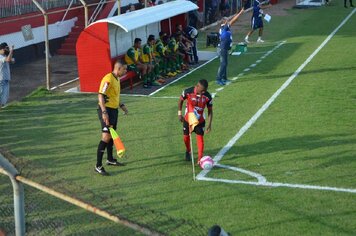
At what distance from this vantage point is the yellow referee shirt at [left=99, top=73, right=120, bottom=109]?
377 inches

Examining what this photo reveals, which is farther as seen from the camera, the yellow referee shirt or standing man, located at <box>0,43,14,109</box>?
standing man, located at <box>0,43,14,109</box>

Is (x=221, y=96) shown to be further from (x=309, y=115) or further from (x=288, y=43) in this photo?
(x=288, y=43)

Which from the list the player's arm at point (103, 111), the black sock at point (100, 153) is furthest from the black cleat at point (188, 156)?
the player's arm at point (103, 111)

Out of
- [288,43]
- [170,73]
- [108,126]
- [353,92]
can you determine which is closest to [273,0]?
[288,43]

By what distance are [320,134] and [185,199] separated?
4.08 meters

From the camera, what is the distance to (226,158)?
33.3 ft

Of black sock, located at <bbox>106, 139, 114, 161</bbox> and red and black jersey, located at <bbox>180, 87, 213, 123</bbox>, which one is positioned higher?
red and black jersey, located at <bbox>180, 87, 213, 123</bbox>

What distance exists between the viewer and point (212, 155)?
1033 cm

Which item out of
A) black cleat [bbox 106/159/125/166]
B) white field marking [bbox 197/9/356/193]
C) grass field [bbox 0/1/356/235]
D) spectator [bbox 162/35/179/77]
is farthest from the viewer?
spectator [bbox 162/35/179/77]

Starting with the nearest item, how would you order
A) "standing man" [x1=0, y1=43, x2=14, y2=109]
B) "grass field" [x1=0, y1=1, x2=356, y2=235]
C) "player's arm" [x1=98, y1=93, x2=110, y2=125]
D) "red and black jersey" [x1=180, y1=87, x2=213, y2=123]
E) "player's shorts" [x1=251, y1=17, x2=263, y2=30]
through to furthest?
"grass field" [x1=0, y1=1, x2=356, y2=235] → "player's arm" [x1=98, y1=93, x2=110, y2=125] → "red and black jersey" [x1=180, y1=87, x2=213, y2=123] → "standing man" [x1=0, y1=43, x2=14, y2=109] → "player's shorts" [x1=251, y1=17, x2=263, y2=30]

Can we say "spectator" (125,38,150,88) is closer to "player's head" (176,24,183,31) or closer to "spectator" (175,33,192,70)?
"spectator" (175,33,192,70)

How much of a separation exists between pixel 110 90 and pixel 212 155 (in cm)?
228

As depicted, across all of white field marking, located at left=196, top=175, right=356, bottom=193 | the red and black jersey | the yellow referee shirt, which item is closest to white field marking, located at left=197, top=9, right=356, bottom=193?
white field marking, located at left=196, top=175, right=356, bottom=193

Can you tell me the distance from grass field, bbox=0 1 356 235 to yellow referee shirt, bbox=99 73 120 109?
1182 millimetres
